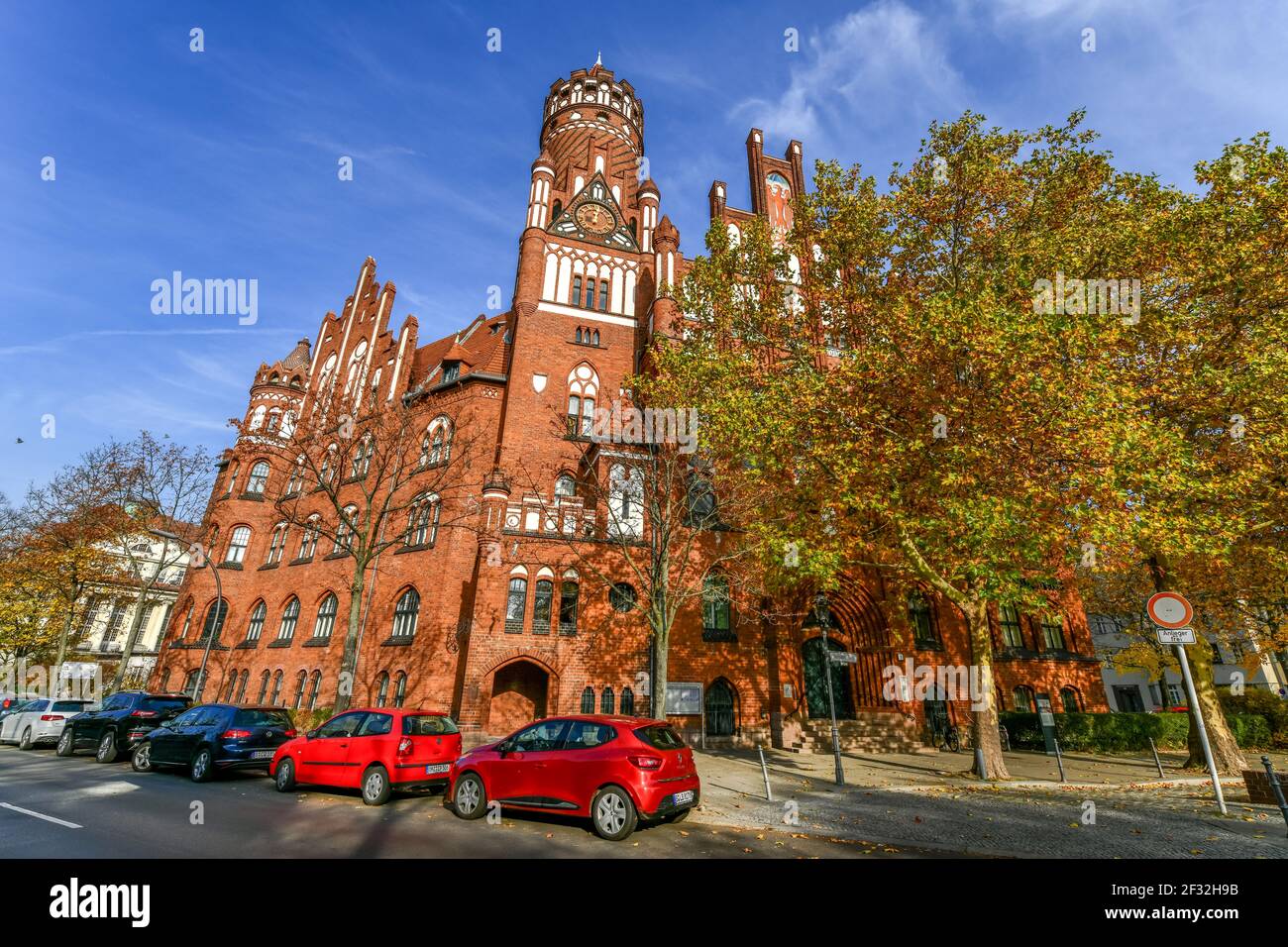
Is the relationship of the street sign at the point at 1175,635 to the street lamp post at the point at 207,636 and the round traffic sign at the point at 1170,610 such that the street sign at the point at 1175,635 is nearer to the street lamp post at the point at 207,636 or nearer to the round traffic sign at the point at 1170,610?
the round traffic sign at the point at 1170,610

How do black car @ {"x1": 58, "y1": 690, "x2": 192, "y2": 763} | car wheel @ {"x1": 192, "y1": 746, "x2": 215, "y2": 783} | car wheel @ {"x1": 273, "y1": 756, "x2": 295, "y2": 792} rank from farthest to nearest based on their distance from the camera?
black car @ {"x1": 58, "y1": 690, "x2": 192, "y2": 763}
car wheel @ {"x1": 192, "y1": 746, "x2": 215, "y2": 783}
car wheel @ {"x1": 273, "y1": 756, "x2": 295, "y2": 792}

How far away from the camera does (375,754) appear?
969 cm

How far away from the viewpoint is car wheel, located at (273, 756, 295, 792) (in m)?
10.6

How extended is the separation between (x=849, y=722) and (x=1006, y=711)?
8324 millimetres

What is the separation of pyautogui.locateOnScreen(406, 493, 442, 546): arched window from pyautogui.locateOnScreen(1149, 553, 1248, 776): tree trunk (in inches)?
861

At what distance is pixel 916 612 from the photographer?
2233cm

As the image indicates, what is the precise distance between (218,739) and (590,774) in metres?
8.96

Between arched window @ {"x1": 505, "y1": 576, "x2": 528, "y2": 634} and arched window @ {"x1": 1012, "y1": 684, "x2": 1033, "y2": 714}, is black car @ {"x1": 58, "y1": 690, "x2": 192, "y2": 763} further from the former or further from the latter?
arched window @ {"x1": 1012, "y1": 684, "x2": 1033, "y2": 714}

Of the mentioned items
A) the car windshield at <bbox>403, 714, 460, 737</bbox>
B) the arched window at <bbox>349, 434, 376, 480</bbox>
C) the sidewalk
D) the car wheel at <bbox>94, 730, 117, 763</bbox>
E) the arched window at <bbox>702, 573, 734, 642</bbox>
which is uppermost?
the arched window at <bbox>349, 434, 376, 480</bbox>

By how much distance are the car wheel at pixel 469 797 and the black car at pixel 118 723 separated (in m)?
10.9

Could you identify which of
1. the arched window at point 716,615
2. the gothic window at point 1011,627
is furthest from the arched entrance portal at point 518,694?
the gothic window at point 1011,627

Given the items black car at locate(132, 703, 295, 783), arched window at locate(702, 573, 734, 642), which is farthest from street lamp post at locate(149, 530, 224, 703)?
arched window at locate(702, 573, 734, 642)

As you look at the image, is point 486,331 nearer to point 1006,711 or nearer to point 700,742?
point 700,742
